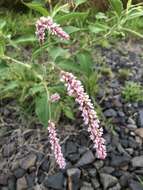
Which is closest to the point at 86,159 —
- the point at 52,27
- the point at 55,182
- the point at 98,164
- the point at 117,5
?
the point at 98,164

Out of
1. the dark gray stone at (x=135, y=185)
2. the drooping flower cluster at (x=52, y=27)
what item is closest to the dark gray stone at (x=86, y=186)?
the dark gray stone at (x=135, y=185)

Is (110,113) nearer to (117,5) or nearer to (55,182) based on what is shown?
(55,182)

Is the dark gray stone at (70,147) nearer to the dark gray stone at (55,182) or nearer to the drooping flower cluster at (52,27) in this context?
the dark gray stone at (55,182)

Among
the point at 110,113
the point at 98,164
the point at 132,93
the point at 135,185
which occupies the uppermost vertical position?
the point at 132,93

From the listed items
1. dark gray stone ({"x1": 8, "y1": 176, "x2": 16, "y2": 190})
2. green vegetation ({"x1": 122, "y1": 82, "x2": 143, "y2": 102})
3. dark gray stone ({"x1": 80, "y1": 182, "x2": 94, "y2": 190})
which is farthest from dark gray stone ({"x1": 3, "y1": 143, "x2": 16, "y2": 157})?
green vegetation ({"x1": 122, "y1": 82, "x2": 143, "y2": 102})

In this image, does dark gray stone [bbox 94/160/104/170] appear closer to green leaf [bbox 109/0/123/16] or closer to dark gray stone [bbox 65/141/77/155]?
dark gray stone [bbox 65/141/77/155]
